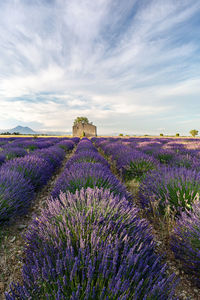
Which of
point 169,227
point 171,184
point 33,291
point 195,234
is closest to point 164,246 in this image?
point 169,227

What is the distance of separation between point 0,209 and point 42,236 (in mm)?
1089

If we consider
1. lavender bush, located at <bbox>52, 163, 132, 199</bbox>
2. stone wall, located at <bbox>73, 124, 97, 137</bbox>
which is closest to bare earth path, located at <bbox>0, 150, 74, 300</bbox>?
lavender bush, located at <bbox>52, 163, 132, 199</bbox>

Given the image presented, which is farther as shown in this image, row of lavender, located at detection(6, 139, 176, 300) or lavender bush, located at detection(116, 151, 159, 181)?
lavender bush, located at detection(116, 151, 159, 181)

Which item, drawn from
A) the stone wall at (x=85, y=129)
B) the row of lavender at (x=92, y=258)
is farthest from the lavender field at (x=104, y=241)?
the stone wall at (x=85, y=129)

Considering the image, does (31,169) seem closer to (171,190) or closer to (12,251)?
(12,251)

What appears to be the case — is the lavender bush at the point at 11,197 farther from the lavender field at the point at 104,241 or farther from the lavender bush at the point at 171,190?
the lavender bush at the point at 171,190

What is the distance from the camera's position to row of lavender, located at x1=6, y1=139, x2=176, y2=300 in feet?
2.39

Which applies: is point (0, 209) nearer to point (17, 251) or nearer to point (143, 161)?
point (17, 251)

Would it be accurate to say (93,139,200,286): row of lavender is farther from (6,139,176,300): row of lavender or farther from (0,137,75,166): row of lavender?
(0,137,75,166): row of lavender

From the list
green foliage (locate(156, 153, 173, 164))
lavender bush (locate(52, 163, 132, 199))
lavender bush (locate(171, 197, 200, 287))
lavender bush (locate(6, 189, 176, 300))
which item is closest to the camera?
lavender bush (locate(6, 189, 176, 300))

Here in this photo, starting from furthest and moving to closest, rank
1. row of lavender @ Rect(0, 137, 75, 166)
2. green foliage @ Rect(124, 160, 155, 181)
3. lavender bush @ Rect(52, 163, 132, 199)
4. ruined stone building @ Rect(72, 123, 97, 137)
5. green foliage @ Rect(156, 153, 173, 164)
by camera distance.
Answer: ruined stone building @ Rect(72, 123, 97, 137), green foliage @ Rect(156, 153, 173, 164), row of lavender @ Rect(0, 137, 75, 166), green foliage @ Rect(124, 160, 155, 181), lavender bush @ Rect(52, 163, 132, 199)

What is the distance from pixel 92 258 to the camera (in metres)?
0.88

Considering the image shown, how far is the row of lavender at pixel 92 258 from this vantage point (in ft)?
2.39

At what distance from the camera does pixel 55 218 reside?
1327 millimetres
